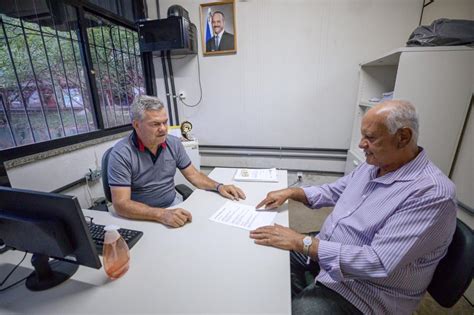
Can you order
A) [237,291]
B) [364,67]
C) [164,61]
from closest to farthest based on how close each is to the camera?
[237,291] < [364,67] < [164,61]

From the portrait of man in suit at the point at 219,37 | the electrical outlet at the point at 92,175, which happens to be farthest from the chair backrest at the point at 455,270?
the portrait of man in suit at the point at 219,37

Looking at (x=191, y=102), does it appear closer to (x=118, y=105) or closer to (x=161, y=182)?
(x=118, y=105)

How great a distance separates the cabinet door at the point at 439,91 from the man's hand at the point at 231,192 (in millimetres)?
1313

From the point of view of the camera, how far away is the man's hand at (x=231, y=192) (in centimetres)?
134

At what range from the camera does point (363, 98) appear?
7.61 ft

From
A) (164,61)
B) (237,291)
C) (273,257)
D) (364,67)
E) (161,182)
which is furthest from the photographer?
(164,61)

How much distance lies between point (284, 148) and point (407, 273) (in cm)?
207

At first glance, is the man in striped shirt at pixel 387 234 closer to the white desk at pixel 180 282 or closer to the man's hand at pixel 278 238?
Result: the man's hand at pixel 278 238

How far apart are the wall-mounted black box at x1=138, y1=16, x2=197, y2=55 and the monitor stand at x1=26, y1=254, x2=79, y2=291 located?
7.15 feet

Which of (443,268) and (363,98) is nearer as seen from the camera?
(443,268)

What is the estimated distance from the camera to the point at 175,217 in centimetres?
106

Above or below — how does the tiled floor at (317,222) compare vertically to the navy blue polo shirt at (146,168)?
below

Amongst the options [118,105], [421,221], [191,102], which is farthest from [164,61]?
[421,221]

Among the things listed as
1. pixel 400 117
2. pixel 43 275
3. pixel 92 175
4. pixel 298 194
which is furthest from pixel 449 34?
pixel 92 175
